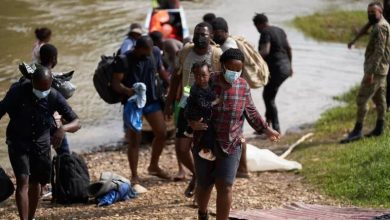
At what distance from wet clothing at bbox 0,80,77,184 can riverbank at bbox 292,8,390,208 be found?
10.5ft

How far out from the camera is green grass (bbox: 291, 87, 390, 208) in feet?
26.9

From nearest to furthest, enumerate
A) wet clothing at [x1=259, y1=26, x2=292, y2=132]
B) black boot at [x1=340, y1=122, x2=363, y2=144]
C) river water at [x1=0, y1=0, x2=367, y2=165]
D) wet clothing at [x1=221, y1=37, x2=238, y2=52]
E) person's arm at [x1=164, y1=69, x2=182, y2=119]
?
1. person's arm at [x1=164, y1=69, x2=182, y2=119]
2. wet clothing at [x1=221, y1=37, x2=238, y2=52]
3. black boot at [x1=340, y1=122, x2=363, y2=144]
4. wet clothing at [x1=259, y1=26, x2=292, y2=132]
5. river water at [x1=0, y1=0, x2=367, y2=165]

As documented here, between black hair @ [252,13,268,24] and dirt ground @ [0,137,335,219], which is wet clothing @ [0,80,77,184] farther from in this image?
black hair @ [252,13,268,24]

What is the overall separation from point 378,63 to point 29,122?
16.7 feet

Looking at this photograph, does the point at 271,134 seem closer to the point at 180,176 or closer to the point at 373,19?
the point at 180,176

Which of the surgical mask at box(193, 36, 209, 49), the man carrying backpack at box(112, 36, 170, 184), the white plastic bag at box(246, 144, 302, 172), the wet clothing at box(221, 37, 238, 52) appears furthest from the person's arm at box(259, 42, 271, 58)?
the surgical mask at box(193, 36, 209, 49)

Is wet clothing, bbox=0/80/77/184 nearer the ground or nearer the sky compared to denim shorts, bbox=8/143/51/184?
nearer the sky

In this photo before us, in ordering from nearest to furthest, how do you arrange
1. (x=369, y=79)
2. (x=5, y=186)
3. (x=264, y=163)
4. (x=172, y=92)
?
(x=5, y=186)
(x=172, y=92)
(x=264, y=163)
(x=369, y=79)

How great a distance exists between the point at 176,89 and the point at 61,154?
1469 mm

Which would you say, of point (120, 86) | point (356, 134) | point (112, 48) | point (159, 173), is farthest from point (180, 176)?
point (112, 48)

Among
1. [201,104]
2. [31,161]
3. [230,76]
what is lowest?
[31,161]

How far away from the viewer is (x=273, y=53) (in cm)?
1174

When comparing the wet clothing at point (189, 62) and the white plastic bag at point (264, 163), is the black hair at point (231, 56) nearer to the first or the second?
the wet clothing at point (189, 62)

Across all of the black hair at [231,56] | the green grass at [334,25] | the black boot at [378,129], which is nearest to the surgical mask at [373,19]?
the black boot at [378,129]
